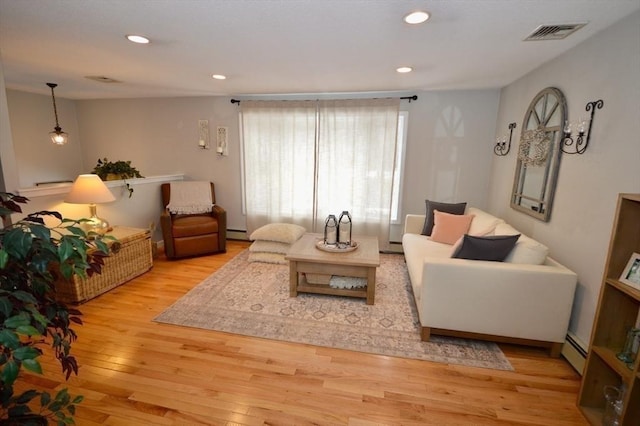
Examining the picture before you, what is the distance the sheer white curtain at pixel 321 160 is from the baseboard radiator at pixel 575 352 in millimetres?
2372

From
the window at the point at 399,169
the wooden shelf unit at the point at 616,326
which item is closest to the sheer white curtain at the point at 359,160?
the window at the point at 399,169

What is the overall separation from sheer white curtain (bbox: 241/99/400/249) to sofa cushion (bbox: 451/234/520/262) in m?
1.94

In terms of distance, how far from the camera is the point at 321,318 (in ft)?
8.57

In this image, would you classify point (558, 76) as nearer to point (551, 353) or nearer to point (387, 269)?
point (551, 353)

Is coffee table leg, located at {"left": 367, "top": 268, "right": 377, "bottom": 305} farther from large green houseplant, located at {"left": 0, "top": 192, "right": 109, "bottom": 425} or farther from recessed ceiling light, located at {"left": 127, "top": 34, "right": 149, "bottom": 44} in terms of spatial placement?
recessed ceiling light, located at {"left": 127, "top": 34, "right": 149, "bottom": 44}

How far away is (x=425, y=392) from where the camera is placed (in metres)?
1.82

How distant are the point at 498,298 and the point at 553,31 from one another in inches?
74.2

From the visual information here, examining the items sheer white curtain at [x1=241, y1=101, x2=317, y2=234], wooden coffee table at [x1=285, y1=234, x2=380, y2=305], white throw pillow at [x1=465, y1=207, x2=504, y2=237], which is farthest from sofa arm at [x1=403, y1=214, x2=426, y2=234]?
sheer white curtain at [x1=241, y1=101, x2=317, y2=234]

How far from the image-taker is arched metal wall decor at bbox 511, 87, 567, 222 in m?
2.45

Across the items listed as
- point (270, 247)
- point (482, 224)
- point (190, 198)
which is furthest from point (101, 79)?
point (482, 224)

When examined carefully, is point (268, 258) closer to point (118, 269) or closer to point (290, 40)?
point (118, 269)

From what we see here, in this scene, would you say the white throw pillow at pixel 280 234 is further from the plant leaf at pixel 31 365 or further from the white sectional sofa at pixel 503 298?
the plant leaf at pixel 31 365

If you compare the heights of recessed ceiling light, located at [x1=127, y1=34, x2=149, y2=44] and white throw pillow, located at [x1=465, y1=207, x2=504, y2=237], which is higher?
recessed ceiling light, located at [x1=127, y1=34, x2=149, y2=44]

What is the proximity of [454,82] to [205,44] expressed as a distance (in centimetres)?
269
